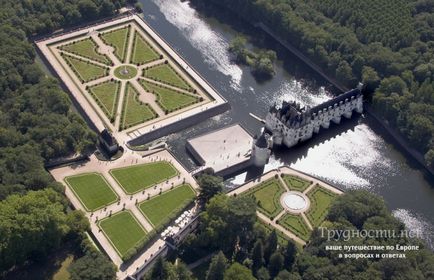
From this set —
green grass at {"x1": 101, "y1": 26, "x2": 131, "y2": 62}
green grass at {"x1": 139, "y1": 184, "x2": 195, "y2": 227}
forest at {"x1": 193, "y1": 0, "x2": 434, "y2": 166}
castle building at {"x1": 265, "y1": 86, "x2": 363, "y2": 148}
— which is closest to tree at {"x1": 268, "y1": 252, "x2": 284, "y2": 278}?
green grass at {"x1": 139, "y1": 184, "x2": 195, "y2": 227}

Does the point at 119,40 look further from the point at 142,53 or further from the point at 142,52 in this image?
the point at 142,53

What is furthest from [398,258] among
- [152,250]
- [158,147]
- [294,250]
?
[158,147]

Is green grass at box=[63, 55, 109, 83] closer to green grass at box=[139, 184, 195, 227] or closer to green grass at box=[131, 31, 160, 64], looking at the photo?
green grass at box=[131, 31, 160, 64]

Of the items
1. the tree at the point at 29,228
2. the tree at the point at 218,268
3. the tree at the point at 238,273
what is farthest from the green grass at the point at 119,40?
the tree at the point at 238,273

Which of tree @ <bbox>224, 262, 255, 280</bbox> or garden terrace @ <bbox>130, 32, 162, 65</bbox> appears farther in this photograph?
garden terrace @ <bbox>130, 32, 162, 65</bbox>

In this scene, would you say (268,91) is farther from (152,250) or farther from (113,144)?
(152,250)

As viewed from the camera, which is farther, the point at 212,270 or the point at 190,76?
the point at 190,76

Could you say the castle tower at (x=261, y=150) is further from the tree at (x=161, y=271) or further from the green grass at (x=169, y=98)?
the tree at (x=161, y=271)
